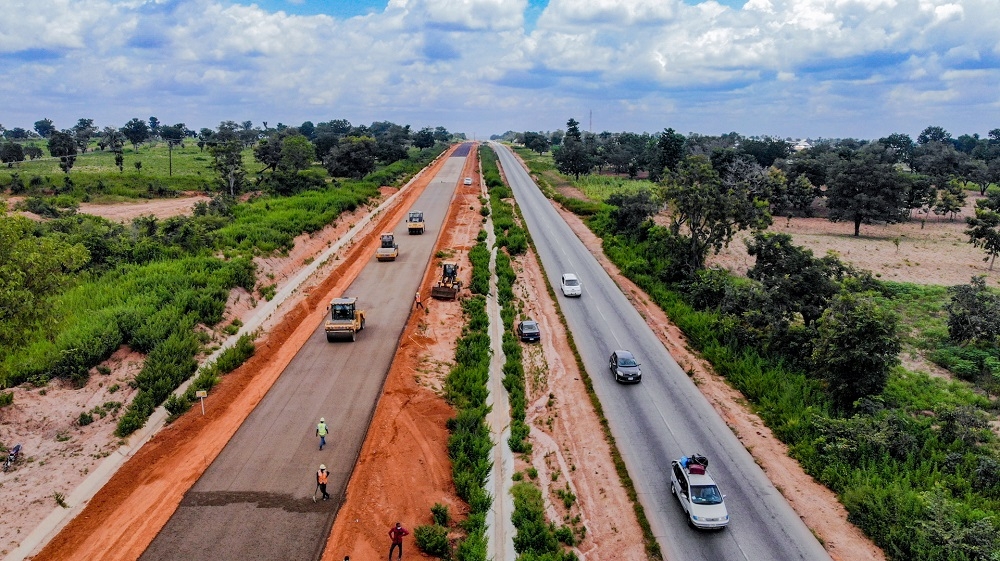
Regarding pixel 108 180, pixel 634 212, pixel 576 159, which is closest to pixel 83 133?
pixel 108 180

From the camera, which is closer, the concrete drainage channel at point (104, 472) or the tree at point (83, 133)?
the concrete drainage channel at point (104, 472)

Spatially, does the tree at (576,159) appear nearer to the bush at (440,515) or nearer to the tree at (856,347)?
the tree at (856,347)

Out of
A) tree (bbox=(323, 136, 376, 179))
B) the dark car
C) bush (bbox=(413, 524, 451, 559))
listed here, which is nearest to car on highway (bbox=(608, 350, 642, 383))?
the dark car

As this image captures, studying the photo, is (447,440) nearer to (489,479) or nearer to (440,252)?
(489,479)

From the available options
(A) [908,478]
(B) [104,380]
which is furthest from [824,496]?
(B) [104,380]

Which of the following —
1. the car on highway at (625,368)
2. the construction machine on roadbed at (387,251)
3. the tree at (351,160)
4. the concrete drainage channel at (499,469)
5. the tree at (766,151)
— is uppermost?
the tree at (766,151)

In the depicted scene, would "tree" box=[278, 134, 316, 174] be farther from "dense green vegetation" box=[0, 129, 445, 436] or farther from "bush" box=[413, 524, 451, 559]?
"bush" box=[413, 524, 451, 559]

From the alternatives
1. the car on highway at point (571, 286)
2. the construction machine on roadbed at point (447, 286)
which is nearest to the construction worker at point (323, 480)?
the construction machine on roadbed at point (447, 286)
